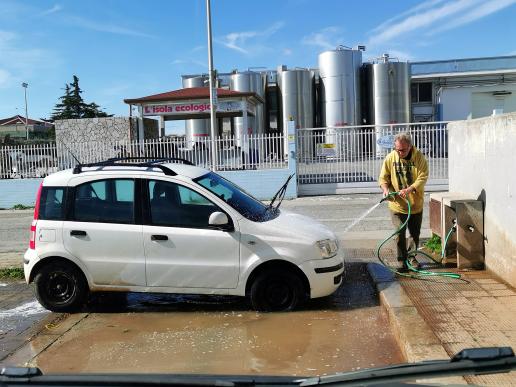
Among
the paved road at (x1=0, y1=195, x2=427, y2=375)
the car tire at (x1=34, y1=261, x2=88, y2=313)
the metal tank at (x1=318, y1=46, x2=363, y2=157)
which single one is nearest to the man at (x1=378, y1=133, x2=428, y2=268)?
the paved road at (x1=0, y1=195, x2=427, y2=375)

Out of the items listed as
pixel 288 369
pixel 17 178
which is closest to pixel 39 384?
Answer: pixel 288 369

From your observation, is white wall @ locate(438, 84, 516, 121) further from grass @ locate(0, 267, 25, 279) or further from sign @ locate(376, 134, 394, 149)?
grass @ locate(0, 267, 25, 279)

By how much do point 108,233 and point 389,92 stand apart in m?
35.2

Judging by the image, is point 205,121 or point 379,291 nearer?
point 379,291

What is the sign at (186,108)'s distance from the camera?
77.2ft

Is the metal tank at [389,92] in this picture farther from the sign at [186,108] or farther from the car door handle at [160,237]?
the car door handle at [160,237]

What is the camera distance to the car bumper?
19.7 feet

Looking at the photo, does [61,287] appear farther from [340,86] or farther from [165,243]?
[340,86]

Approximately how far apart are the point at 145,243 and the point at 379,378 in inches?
177

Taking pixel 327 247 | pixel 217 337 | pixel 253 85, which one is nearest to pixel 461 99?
pixel 253 85

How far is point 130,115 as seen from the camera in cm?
2453

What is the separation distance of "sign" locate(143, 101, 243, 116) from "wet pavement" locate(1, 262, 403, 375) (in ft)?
56.8

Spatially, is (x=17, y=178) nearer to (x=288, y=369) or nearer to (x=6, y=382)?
(x=288, y=369)

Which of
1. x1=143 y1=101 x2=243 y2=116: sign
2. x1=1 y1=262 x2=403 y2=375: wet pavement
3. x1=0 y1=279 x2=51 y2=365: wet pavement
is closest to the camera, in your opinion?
x1=1 y1=262 x2=403 y2=375: wet pavement
